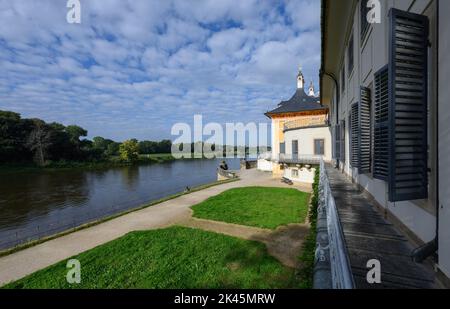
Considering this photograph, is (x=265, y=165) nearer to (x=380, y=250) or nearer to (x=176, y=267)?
(x=176, y=267)

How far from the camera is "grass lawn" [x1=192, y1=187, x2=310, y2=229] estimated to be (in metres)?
15.5

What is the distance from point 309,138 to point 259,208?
37.8ft

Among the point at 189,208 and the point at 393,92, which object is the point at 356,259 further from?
the point at 189,208

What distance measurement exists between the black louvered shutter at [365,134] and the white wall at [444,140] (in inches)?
139

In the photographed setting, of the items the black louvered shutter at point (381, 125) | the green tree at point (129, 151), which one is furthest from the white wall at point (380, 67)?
the green tree at point (129, 151)

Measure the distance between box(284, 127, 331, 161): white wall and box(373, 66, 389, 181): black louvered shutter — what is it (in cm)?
2149

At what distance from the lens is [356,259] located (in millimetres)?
A: 2979

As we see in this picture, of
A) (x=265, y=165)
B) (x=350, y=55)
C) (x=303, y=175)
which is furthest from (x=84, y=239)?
(x=265, y=165)

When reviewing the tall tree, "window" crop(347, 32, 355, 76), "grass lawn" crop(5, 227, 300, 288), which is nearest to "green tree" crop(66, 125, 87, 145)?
the tall tree

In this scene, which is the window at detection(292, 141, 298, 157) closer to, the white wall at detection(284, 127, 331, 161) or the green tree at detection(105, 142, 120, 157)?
the white wall at detection(284, 127, 331, 161)

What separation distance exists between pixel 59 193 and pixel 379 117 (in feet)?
135

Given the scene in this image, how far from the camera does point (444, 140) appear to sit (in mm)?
2459

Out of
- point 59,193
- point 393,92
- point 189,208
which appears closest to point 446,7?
point 393,92

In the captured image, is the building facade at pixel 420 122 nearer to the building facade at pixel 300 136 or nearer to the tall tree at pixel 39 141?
the building facade at pixel 300 136
